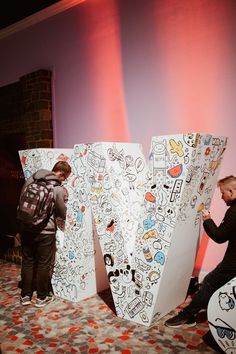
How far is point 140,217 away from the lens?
3.35 metres

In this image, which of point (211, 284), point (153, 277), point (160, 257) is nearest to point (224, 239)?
point (211, 284)

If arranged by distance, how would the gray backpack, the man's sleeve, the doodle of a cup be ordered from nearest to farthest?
the man's sleeve → the doodle of a cup → the gray backpack

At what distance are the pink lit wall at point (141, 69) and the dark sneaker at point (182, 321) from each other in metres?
0.92

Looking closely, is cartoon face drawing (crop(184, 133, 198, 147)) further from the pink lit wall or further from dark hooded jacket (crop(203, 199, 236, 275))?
the pink lit wall

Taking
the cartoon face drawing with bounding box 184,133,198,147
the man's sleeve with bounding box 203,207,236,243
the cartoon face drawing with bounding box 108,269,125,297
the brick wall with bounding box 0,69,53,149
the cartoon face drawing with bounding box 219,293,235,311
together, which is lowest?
the cartoon face drawing with bounding box 108,269,125,297

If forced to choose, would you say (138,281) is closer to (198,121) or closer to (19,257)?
(198,121)

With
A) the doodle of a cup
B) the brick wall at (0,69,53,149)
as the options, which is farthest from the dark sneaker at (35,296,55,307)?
the brick wall at (0,69,53,149)

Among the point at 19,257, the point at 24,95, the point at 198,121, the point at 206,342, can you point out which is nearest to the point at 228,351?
the point at 206,342

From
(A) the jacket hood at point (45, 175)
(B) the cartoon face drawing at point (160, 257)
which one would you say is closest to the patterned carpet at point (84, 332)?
Result: (B) the cartoon face drawing at point (160, 257)

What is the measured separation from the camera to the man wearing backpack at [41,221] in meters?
3.70

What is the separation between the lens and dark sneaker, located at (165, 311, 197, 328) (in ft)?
10.8

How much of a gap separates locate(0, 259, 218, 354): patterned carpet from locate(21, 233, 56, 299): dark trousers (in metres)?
0.22

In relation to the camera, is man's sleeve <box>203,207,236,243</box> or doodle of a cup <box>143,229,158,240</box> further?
doodle of a cup <box>143,229,158,240</box>

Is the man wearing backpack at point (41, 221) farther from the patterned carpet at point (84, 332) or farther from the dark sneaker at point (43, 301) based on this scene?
the patterned carpet at point (84, 332)
